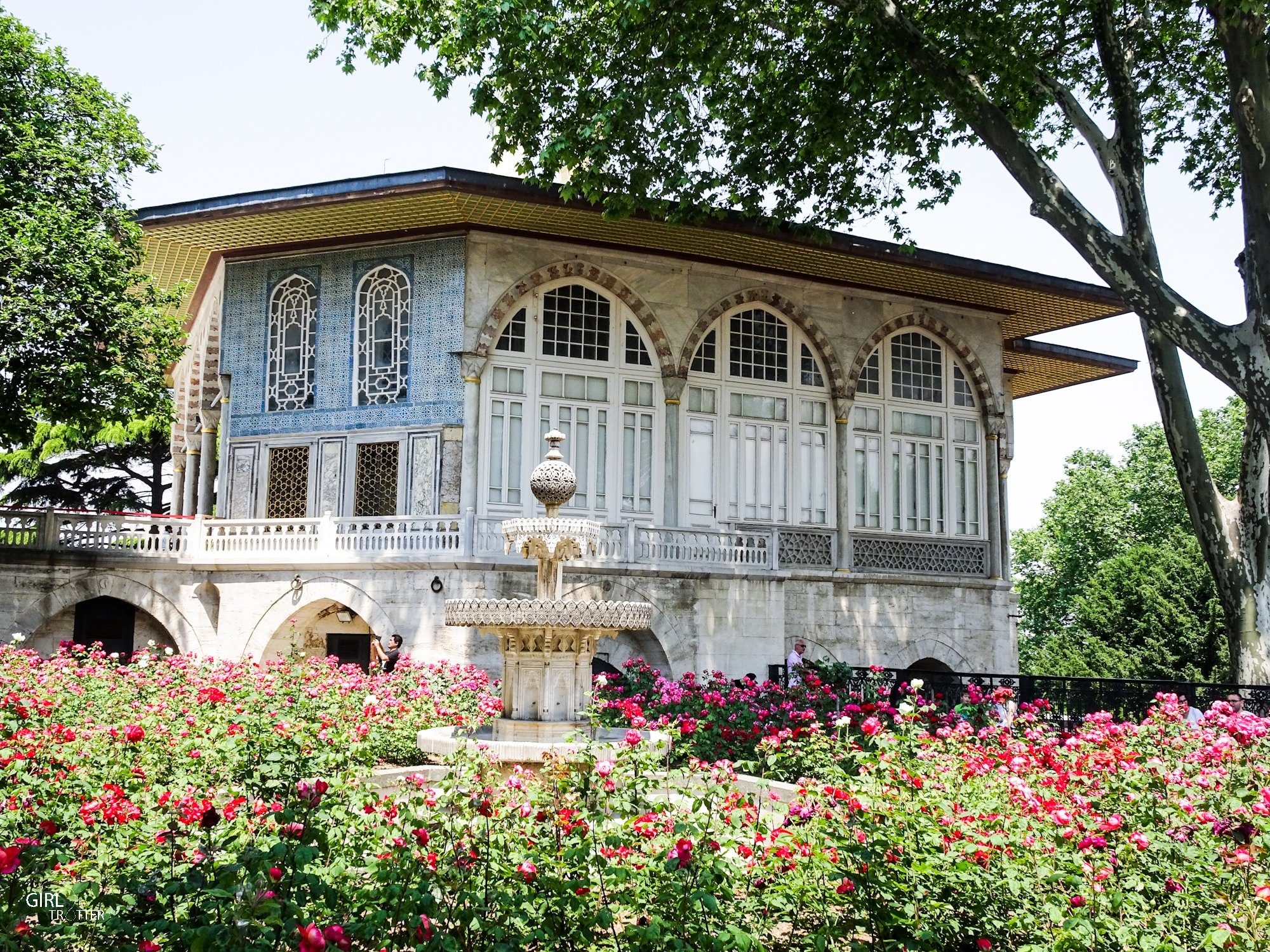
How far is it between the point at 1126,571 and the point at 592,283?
12.8 m

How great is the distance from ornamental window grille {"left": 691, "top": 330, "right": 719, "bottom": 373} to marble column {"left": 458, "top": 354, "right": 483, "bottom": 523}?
335 centimetres

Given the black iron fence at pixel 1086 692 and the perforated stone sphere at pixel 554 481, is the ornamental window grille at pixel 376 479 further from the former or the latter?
the perforated stone sphere at pixel 554 481

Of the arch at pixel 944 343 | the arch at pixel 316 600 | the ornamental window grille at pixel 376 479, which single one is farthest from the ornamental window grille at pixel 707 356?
the arch at pixel 316 600

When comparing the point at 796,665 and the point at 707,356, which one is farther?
the point at 707,356

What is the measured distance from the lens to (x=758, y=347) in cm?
1798

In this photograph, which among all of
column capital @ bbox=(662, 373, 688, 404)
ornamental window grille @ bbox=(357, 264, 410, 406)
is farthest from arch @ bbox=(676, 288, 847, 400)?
ornamental window grille @ bbox=(357, 264, 410, 406)

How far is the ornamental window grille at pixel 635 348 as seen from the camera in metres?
17.0

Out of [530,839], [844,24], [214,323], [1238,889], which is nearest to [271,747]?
[530,839]

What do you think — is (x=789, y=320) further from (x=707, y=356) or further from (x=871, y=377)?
(x=871, y=377)

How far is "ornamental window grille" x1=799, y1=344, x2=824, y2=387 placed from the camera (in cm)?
1820

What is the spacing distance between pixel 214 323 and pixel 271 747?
1387 cm

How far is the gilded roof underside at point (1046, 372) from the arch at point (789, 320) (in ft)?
12.9

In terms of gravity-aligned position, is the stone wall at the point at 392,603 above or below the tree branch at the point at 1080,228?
below

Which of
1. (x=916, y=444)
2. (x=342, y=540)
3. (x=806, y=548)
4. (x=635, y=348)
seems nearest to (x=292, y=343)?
(x=342, y=540)
